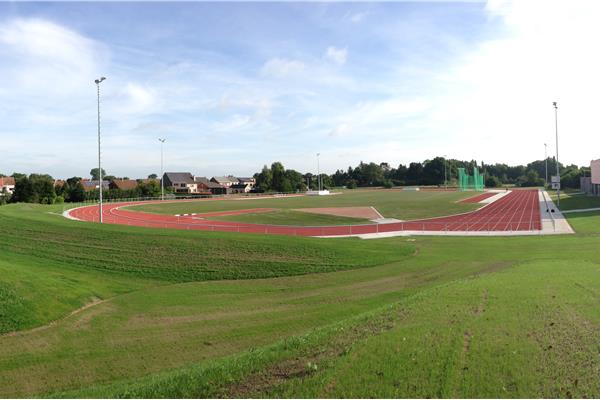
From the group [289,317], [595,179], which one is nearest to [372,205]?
[595,179]

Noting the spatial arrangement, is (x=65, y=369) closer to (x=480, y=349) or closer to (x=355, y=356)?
(x=355, y=356)

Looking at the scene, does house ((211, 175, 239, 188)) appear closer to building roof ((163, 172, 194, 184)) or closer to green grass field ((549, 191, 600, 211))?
building roof ((163, 172, 194, 184))

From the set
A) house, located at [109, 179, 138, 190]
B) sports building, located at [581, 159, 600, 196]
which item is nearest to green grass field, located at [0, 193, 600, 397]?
sports building, located at [581, 159, 600, 196]

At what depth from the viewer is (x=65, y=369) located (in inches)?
380

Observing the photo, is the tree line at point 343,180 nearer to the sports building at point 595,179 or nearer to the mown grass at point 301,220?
the sports building at point 595,179

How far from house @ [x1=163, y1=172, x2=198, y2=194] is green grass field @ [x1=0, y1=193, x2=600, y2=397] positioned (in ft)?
392

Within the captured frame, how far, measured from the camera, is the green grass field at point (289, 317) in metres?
6.56

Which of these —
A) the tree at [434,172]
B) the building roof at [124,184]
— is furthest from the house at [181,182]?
the tree at [434,172]

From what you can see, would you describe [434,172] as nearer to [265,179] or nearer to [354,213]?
[265,179]

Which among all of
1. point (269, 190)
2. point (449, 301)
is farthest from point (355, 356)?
point (269, 190)

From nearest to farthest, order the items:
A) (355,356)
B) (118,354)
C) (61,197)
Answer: (355,356) < (118,354) < (61,197)

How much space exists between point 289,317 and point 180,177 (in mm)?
141431

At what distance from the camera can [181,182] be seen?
476 ft

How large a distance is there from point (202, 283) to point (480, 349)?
12.5 metres
